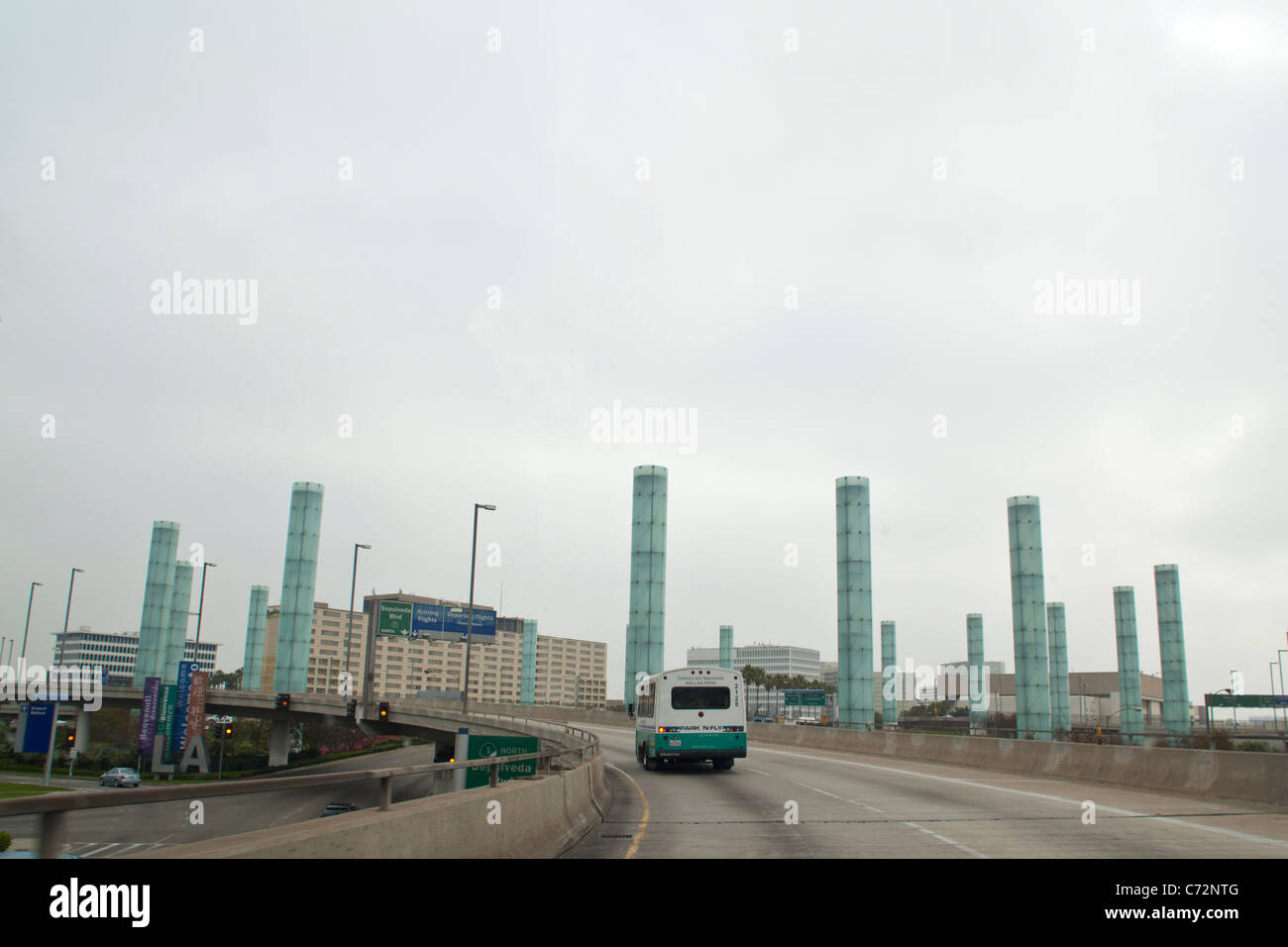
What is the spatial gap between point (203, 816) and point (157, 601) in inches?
4060

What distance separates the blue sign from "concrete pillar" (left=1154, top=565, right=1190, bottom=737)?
77.7 m

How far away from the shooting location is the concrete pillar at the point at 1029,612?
202 ft

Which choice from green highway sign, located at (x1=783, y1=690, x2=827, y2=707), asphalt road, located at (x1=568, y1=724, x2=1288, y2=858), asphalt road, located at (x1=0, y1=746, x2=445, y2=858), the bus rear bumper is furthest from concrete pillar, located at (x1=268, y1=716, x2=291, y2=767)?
asphalt road, located at (x1=568, y1=724, x2=1288, y2=858)

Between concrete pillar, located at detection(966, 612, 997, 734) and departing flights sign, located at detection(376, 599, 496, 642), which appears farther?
concrete pillar, located at detection(966, 612, 997, 734)

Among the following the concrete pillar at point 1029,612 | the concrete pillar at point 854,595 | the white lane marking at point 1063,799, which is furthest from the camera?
the concrete pillar at point 854,595

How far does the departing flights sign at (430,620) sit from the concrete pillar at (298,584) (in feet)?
73.8

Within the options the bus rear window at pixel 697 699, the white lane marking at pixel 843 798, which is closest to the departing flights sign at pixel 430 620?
the bus rear window at pixel 697 699

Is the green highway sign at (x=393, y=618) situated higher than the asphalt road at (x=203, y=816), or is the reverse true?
the green highway sign at (x=393, y=618)

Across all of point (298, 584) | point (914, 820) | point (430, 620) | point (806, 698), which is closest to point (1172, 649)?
Answer: point (806, 698)

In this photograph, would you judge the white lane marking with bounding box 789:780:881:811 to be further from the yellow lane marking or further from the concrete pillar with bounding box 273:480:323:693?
the concrete pillar with bounding box 273:480:323:693

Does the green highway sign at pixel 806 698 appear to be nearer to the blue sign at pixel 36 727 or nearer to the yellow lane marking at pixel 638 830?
the blue sign at pixel 36 727

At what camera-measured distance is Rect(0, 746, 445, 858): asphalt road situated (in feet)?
18.1

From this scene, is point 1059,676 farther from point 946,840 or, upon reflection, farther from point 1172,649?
point 946,840
